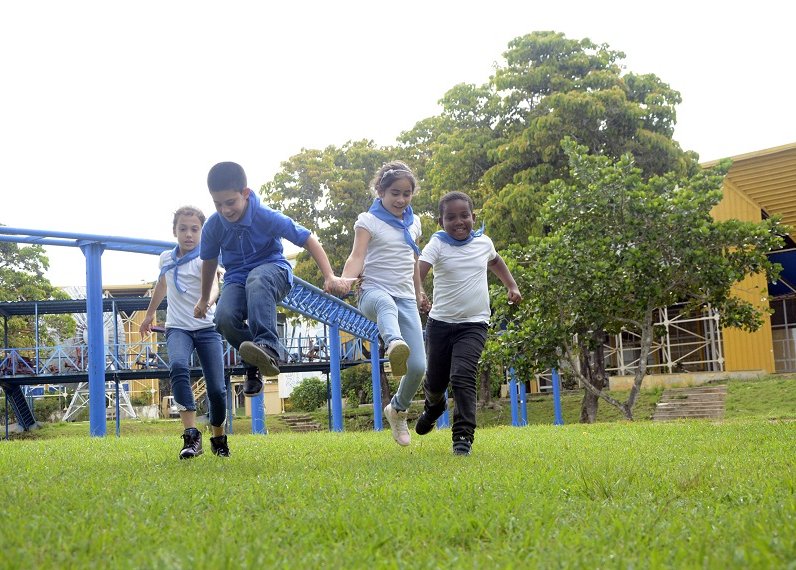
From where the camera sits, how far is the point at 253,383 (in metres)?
5.47

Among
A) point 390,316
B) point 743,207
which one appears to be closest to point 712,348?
point 743,207

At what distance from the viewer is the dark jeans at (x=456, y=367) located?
577 centimetres

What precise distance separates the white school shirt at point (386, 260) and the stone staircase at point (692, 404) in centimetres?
1602

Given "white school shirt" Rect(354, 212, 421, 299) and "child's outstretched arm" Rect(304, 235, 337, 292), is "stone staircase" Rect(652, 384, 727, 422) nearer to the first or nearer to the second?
"white school shirt" Rect(354, 212, 421, 299)

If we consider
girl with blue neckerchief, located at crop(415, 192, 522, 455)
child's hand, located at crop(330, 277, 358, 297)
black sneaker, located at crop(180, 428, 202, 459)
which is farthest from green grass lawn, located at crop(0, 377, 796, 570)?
child's hand, located at crop(330, 277, 358, 297)

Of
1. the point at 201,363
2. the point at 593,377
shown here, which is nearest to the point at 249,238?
the point at 201,363

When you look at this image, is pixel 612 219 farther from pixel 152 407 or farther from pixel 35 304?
pixel 152 407

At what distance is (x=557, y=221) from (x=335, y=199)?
14115 millimetres

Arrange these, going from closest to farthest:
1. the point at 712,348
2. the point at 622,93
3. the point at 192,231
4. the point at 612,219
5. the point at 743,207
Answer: the point at 192,231, the point at 612,219, the point at 622,93, the point at 743,207, the point at 712,348

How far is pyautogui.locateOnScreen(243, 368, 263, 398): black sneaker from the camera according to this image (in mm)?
5344

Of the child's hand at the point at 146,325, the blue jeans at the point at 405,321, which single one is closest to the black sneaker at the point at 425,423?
the blue jeans at the point at 405,321

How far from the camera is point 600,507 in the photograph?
3.18 metres

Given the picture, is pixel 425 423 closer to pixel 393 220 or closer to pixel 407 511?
pixel 393 220

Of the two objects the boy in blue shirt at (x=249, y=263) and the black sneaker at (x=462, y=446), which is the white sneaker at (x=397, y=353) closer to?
the boy in blue shirt at (x=249, y=263)
